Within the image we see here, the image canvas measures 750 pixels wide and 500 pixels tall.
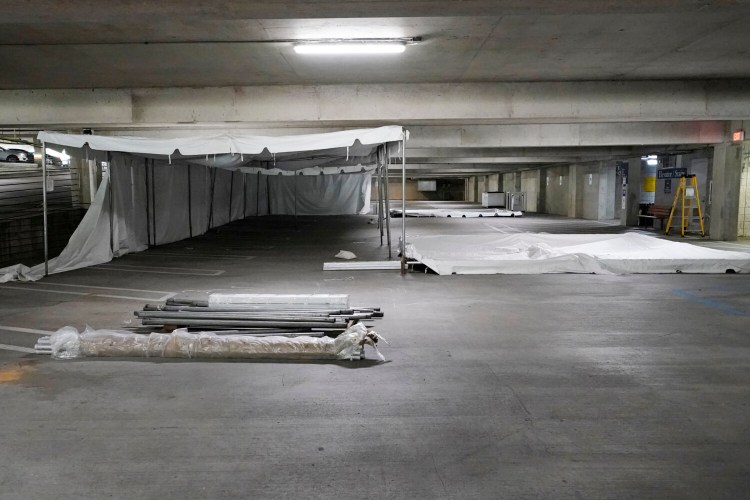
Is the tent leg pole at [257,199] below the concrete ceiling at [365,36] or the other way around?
below

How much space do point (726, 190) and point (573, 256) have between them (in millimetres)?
8084

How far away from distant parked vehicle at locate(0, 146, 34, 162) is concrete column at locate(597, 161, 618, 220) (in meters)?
22.2

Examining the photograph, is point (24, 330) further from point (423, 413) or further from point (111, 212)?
point (111, 212)

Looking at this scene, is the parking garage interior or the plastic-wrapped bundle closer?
the parking garage interior

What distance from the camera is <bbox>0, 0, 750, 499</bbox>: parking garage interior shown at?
282 centimetres

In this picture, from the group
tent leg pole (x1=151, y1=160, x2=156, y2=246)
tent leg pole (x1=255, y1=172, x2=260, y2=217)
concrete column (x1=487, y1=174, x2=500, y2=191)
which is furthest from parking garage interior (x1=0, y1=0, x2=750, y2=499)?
concrete column (x1=487, y1=174, x2=500, y2=191)

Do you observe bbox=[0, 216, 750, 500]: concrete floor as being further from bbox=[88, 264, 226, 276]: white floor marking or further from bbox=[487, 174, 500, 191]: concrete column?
bbox=[487, 174, 500, 191]: concrete column

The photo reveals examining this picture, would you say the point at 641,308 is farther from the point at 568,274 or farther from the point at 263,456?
the point at 263,456

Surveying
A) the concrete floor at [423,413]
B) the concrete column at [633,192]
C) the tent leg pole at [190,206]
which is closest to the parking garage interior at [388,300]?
the concrete floor at [423,413]

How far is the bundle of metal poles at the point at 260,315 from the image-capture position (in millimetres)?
5031

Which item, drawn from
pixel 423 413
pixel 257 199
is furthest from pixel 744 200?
pixel 257 199

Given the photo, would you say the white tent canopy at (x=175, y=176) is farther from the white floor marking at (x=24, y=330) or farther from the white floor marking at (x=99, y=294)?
the white floor marking at (x=24, y=330)

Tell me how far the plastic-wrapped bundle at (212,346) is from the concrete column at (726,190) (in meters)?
13.5

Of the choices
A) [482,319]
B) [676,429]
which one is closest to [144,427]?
[676,429]
